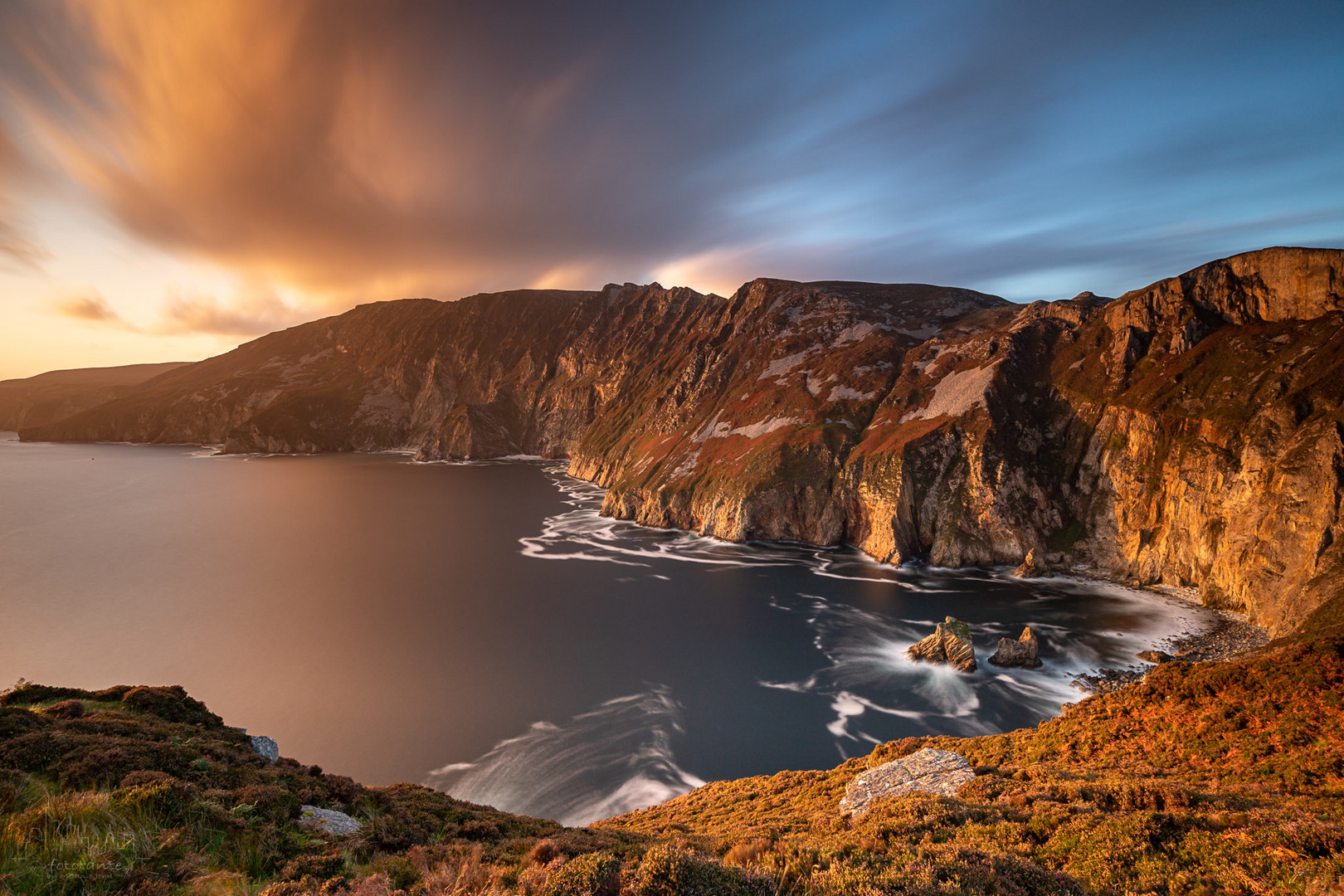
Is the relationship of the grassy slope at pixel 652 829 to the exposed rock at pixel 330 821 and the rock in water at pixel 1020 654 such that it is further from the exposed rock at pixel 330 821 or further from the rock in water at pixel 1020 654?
the rock in water at pixel 1020 654

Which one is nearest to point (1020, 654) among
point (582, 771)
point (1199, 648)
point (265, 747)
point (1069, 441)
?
point (1199, 648)

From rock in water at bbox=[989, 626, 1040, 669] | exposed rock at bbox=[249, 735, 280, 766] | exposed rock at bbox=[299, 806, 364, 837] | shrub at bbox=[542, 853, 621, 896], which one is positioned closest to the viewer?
shrub at bbox=[542, 853, 621, 896]

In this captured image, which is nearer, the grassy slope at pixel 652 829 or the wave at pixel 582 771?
the grassy slope at pixel 652 829

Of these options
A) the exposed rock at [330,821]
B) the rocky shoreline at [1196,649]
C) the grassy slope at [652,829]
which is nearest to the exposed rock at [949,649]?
the rocky shoreline at [1196,649]

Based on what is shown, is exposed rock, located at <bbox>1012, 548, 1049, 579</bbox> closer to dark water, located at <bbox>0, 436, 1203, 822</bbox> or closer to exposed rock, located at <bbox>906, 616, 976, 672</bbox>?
dark water, located at <bbox>0, 436, 1203, 822</bbox>

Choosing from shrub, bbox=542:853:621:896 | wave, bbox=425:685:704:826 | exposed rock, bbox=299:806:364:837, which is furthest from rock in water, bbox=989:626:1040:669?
exposed rock, bbox=299:806:364:837

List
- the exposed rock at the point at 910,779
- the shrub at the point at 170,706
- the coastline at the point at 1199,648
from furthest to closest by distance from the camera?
the coastline at the point at 1199,648
the exposed rock at the point at 910,779
the shrub at the point at 170,706

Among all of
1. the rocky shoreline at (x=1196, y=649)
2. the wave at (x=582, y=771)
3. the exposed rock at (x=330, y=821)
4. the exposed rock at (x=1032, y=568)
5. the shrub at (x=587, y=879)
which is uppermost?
the shrub at (x=587, y=879)
